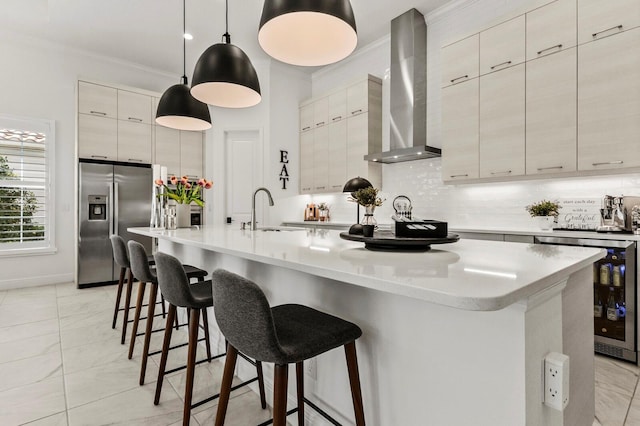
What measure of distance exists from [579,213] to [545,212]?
333 millimetres

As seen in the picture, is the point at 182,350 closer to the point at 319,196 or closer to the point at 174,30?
the point at 319,196

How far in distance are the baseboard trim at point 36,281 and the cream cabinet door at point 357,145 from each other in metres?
4.41

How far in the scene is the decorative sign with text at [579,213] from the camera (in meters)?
2.98

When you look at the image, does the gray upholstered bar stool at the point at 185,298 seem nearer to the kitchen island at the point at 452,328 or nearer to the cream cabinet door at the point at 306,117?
the kitchen island at the point at 452,328

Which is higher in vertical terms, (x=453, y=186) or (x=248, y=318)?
(x=453, y=186)

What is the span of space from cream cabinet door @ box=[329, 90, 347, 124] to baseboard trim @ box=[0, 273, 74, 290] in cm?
456

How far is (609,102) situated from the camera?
2.62m

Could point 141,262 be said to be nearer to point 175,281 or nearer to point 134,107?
point 175,281

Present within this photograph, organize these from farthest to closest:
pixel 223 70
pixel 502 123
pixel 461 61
Result: pixel 461 61 → pixel 502 123 → pixel 223 70

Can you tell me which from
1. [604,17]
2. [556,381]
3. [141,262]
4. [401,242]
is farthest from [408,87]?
A: [556,381]

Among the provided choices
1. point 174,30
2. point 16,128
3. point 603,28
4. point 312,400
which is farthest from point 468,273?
point 16,128

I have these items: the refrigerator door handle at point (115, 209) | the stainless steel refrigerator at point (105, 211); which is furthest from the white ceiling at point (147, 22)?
the refrigerator door handle at point (115, 209)

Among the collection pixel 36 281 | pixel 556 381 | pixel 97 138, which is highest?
pixel 97 138

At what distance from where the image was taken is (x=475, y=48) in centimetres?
342
